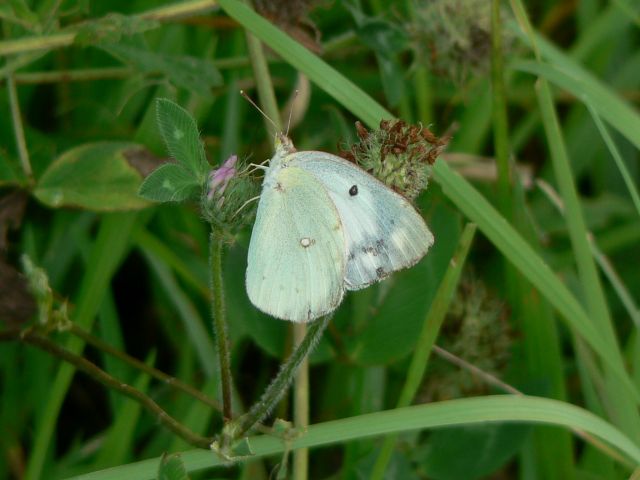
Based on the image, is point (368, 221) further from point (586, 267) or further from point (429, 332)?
point (586, 267)

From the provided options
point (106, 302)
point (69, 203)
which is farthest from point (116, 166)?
point (106, 302)

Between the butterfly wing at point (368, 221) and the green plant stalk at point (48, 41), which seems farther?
the green plant stalk at point (48, 41)

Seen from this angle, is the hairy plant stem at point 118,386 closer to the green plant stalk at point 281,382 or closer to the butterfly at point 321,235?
the green plant stalk at point 281,382

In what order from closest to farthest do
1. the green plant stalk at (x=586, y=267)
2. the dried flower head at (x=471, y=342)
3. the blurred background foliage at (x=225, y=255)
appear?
the green plant stalk at (x=586, y=267) → the blurred background foliage at (x=225, y=255) → the dried flower head at (x=471, y=342)

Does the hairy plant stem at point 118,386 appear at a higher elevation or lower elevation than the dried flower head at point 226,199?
lower

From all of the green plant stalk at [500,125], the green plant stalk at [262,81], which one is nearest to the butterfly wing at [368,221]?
the green plant stalk at [262,81]

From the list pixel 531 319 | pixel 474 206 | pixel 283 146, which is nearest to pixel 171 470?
pixel 283 146

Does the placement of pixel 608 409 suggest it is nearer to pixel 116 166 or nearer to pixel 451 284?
pixel 451 284

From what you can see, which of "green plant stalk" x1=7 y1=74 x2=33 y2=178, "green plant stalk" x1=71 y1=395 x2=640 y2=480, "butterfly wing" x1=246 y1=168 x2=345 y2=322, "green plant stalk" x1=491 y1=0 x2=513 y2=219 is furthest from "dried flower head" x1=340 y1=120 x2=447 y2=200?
"green plant stalk" x1=7 y1=74 x2=33 y2=178

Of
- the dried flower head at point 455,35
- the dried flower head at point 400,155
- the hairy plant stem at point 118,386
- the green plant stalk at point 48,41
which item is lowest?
the hairy plant stem at point 118,386
